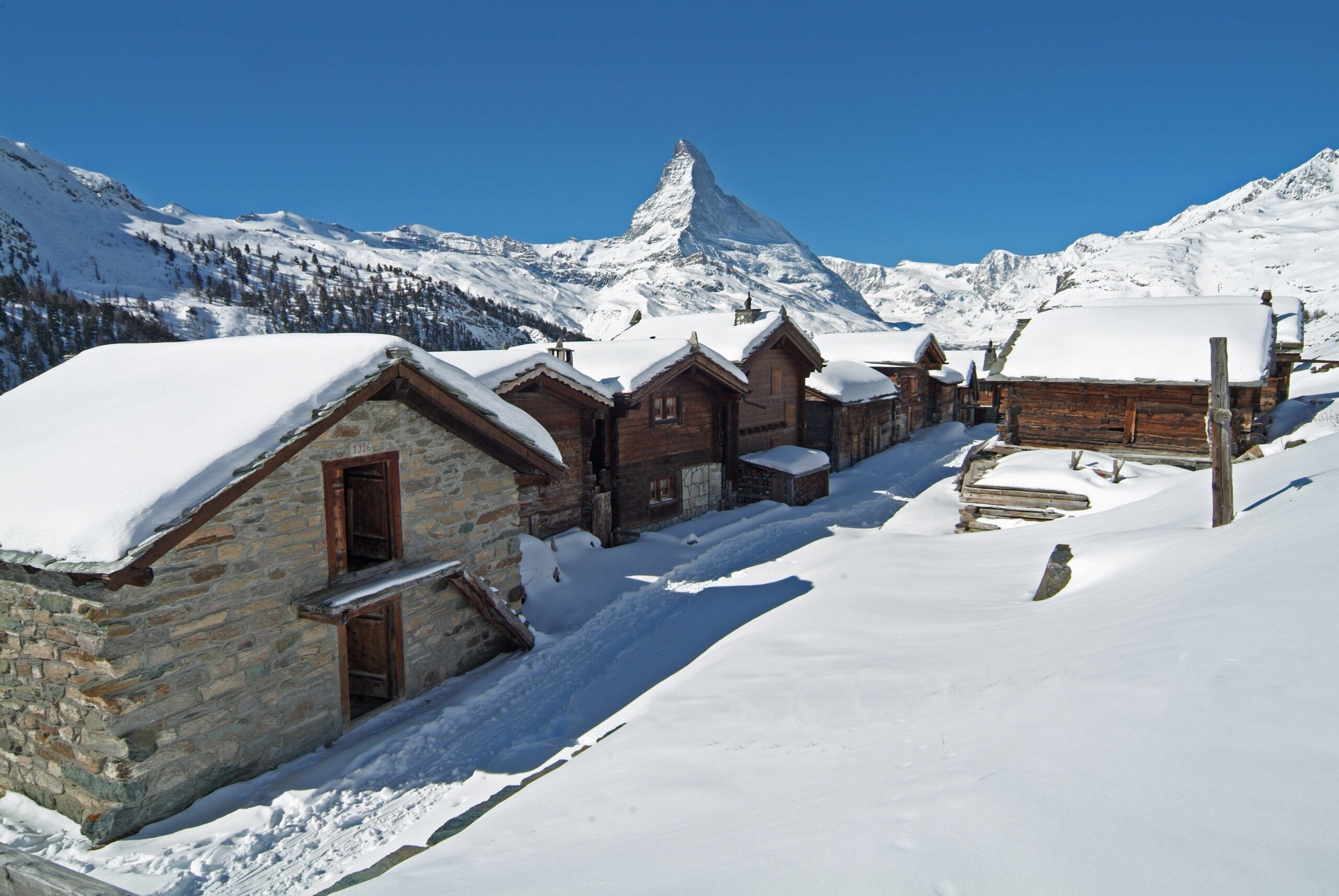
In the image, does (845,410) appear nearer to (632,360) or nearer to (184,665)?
(632,360)

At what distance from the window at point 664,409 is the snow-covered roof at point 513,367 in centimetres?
269

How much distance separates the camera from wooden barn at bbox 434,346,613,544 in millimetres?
16234

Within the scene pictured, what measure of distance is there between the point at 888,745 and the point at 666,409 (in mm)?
16455

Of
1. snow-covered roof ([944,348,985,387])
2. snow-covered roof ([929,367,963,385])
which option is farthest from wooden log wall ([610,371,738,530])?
snow-covered roof ([944,348,985,387])

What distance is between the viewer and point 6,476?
7617 mm

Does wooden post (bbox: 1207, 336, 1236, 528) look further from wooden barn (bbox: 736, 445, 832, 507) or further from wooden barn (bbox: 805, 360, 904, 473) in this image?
wooden barn (bbox: 805, 360, 904, 473)

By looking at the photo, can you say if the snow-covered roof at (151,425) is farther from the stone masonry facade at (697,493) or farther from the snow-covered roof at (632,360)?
the stone masonry facade at (697,493)

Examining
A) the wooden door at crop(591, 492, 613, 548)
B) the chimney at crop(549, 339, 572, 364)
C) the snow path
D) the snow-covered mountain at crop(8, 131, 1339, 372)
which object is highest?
the snow-covered mountain at crop(8, 131, 1339, 372)

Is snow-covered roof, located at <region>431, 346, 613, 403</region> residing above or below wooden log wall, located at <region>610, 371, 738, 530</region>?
above

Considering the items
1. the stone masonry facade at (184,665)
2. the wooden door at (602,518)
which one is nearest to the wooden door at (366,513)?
the stone masonry facade at (184,665)

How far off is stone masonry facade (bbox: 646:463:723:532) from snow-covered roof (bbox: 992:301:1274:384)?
28.8 ft

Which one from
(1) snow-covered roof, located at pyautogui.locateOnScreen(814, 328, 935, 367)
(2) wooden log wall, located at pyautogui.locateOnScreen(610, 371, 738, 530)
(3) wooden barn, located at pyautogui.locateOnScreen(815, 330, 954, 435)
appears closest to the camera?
(2) wooden log wall, located at pyautogui.locateOnScreen(610, 371, 738, 530)

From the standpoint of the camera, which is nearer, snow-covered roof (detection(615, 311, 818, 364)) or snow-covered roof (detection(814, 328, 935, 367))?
snow-covered roof (detection(615, 311, 818, 364))

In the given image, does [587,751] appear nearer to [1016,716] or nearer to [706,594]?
[1016,716]
